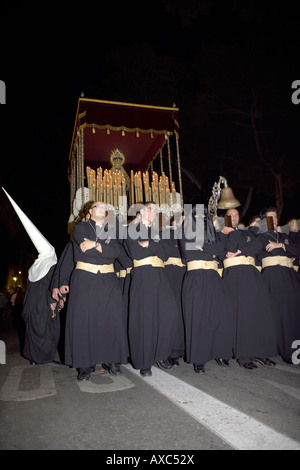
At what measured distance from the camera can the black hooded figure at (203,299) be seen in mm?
3801

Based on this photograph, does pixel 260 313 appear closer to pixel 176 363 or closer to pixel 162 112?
pixel 176 363

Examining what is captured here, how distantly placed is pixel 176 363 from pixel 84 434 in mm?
2290

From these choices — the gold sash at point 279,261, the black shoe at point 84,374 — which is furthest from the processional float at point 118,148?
the black shoe at point 84,374

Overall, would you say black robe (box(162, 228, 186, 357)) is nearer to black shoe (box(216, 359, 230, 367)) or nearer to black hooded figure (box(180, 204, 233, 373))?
black hooded figure (box(180, 204, 233, 373))

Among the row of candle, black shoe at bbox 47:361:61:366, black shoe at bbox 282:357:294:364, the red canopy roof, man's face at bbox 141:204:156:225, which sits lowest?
black shoe at bbox 47:361:61:366

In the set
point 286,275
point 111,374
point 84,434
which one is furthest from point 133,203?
point 84,434

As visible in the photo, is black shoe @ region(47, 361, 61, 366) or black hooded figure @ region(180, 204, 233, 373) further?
black shoe @ region(47, 361, 61, 366)

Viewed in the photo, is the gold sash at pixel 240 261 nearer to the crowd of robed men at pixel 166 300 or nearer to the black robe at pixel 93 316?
the crowd of robed men at pixel 166 300

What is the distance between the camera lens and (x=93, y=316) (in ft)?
12.0

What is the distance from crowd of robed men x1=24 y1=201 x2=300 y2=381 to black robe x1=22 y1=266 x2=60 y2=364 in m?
1.00

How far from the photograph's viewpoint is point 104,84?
15.6 meters

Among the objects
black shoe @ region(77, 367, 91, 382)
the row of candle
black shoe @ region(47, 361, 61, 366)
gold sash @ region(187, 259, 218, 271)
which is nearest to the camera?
black shoe @ region(77, 367, 91, 382)

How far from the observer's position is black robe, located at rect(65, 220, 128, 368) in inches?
139

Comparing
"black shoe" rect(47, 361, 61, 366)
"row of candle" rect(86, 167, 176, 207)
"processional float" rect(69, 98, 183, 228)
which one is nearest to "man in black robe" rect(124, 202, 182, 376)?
"black shoe" rect(47, 361, 61, 366)
